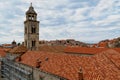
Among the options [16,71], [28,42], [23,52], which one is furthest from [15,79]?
[28,42]

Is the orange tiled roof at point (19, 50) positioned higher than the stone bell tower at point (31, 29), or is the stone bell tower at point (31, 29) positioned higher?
the stone bell tower at point (31, 29)

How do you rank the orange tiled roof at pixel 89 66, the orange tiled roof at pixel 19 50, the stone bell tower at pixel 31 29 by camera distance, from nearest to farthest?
the orange tiled roof at pixel 89 66
the orange tiled roof at pixel 19 50
the stone bell tower at pixel 31 29

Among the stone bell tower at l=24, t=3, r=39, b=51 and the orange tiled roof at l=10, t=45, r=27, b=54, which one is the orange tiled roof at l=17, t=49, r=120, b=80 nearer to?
the orange tiled roof at l=10, t=45, r=27, b=54

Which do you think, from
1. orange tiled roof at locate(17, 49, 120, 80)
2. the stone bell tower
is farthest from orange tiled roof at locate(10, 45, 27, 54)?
orange tiled roof at locate(17, 49, 120, 80)

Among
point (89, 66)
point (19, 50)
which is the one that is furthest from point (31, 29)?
point (89, 66)

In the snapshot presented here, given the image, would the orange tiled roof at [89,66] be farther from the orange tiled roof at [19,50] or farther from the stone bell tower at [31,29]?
the stone bell tower at [31,29]

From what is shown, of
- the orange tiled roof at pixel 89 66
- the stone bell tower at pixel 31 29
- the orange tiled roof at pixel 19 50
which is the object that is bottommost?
the orange tiled roof at pixel 89 66

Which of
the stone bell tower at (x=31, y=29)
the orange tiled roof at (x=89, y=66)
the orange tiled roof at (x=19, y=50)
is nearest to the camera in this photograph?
the orange tiled roof at (x=89, y=66)

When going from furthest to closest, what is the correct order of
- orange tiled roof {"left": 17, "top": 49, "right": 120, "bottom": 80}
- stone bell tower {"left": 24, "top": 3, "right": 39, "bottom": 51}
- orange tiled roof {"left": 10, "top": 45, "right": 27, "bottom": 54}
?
stone bell tower {"left": 24, "top": 3, "right": 39, "bottom": 51} → orange tiled roof {"left": 10, "top": 45, "right": 27, "bottom": 54} → orange tiled roof {"left": 17, "top": 49, "right": 120, "bottom": 80}

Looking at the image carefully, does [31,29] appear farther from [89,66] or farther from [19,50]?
[89,66]

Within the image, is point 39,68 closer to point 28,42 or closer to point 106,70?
point 106,70

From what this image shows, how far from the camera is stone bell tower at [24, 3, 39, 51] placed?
45.8 m

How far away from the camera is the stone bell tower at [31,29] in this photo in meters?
45.8

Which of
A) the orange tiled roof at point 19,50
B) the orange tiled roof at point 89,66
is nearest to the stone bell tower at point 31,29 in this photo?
the orange tiled roof at point 19,50
